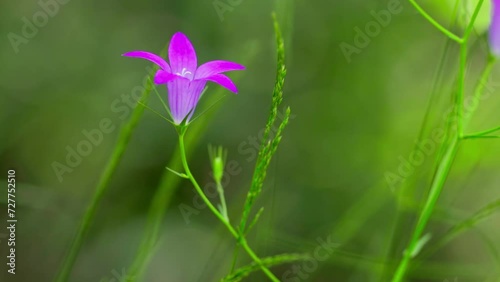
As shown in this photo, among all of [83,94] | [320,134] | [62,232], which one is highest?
[320,134]

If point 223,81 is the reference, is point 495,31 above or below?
above

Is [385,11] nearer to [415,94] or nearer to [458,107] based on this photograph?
[415,94]

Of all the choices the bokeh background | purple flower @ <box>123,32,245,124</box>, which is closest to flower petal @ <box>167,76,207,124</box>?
purple flower @ <box>123,32,245,124</box>

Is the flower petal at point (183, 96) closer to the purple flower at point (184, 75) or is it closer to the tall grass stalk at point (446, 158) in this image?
the purple flower at point (184, 75)

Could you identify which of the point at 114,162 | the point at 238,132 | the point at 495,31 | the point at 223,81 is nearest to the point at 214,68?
the point at 223,81

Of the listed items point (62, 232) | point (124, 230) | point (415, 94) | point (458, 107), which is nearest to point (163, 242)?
point (124, 230)

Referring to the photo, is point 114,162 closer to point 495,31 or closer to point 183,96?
point 183,96
